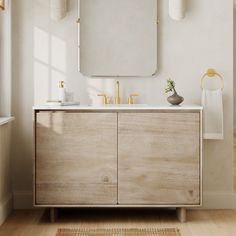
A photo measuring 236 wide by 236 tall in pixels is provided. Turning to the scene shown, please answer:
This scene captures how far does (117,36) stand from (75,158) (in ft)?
3.65

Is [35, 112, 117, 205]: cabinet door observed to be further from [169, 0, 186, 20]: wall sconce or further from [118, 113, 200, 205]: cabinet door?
[169, 0, 186, 20]: wall sconce

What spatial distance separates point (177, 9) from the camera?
13.4 ft

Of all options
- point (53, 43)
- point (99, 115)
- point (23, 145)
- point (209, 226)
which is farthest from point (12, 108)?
point (209, 226)

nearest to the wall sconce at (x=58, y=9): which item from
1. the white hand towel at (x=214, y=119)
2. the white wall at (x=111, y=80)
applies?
the white wall at (x=111, y=80)

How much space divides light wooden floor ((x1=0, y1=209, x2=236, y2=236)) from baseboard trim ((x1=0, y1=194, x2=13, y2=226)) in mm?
41

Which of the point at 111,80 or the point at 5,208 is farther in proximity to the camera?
the point at 111,80

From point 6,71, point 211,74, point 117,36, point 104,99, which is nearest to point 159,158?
point 104,99

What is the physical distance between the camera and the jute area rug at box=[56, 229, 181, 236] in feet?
11.6

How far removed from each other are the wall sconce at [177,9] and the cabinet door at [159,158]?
913 millimetres

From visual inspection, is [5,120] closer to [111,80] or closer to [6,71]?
[6,71]

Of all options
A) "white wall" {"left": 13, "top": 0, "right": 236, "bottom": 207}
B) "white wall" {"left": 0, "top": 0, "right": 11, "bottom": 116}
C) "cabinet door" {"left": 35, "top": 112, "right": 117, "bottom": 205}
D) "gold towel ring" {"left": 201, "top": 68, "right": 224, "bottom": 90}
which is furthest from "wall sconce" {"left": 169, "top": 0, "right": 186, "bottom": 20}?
"white wall" {"left": 0, "top": 0, "right": 11, "bottom": 116}

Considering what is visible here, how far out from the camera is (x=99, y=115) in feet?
12.2

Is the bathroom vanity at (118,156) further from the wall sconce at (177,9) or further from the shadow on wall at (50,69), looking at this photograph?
the wall sconce at (177,9)

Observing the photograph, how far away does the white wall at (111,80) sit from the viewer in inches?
164
